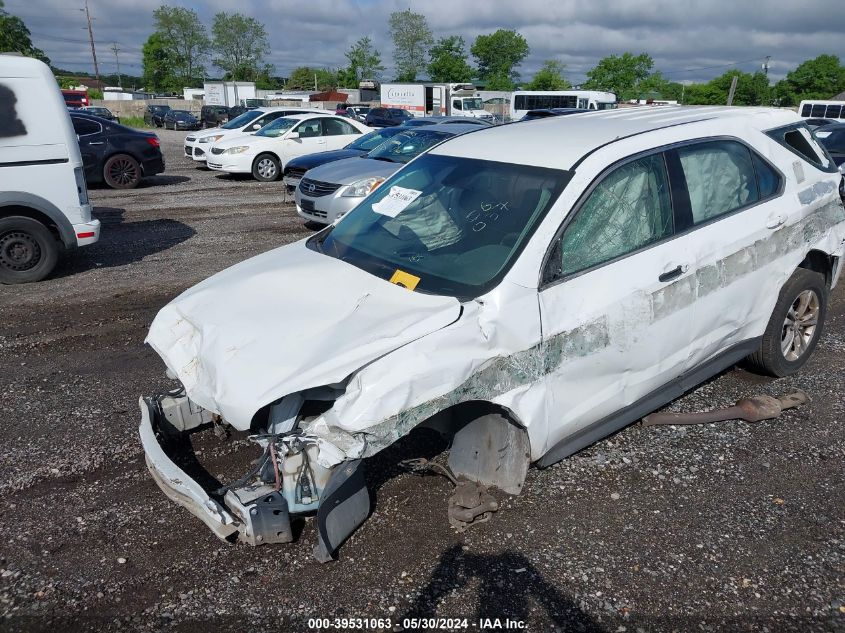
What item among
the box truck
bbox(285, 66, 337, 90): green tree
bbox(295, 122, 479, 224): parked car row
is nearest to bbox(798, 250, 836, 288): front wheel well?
bbox(295, 122, 479, 224): parked car row

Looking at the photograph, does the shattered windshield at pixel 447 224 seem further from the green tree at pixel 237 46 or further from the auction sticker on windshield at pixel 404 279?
the green tree at pixel 237 46

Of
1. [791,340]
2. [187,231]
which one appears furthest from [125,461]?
[187,231]

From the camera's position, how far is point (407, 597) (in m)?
2.93

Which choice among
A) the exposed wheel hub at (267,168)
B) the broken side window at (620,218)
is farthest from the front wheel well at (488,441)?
the exposed wheel hub at (267,168)

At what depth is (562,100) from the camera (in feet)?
139

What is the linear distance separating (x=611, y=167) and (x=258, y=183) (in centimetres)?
1405

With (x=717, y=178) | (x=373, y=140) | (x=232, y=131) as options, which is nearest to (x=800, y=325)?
(x=717, y=178)

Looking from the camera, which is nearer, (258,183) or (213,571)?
(213,571)

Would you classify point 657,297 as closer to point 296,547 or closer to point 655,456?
point 655,456

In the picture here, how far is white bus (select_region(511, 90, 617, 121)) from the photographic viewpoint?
41.5m

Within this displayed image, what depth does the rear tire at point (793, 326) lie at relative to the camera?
457 centimetres

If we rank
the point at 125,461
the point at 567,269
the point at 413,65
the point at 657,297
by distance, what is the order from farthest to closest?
1. the point at 413,65
2. the point at 125,461
3. the point at 657,297
4. the point at 567,269

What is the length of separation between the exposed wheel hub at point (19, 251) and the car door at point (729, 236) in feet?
23.2

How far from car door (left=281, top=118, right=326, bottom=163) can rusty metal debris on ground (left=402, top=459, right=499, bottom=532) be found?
47.4 ft
